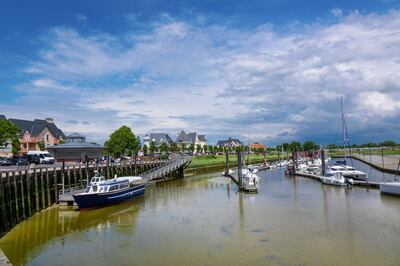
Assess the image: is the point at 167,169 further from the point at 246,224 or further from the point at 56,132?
the point at 56,132

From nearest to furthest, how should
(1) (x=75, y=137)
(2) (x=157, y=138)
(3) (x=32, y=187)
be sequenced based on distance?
(3) (x=32, y=187) → (1) (x=75, y=137) → (2) (x=157, y=138)

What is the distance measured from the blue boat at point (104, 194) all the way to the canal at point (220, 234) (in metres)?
0.97

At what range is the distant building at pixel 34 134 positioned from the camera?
100562mm

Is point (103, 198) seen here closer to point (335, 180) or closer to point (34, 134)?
point (335, 180)

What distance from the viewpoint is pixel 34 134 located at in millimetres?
103688

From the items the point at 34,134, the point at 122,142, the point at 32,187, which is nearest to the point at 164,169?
the point at 32,187

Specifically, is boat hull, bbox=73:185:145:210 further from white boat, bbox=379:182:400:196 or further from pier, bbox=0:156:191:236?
white boat, bbox=379:182:400:196

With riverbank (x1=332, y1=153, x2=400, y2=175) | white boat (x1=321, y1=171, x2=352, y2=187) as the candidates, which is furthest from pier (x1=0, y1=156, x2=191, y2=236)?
riverbank (x1=332, y1=153, x2=400, y2=175)

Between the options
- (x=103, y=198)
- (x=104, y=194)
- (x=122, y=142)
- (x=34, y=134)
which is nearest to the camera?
(x=104, y=194)

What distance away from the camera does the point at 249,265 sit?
18.9 metres

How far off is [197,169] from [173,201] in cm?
5480

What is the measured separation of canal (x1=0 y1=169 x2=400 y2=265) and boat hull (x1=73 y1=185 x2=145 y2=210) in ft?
2.85

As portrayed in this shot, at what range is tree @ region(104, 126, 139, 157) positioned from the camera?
362ft

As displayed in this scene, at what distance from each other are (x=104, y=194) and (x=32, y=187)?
7169mm
